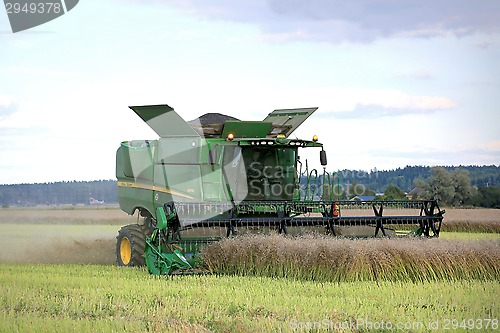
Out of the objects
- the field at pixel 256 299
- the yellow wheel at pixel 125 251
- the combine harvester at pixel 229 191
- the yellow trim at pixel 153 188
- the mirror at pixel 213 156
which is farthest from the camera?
the yellow wheel at pixel 125 251

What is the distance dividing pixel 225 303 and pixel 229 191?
4.66 metres

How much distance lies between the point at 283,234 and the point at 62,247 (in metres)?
7.11

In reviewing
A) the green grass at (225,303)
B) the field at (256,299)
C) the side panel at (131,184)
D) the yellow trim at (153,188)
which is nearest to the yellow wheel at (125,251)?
the field at (256,299)

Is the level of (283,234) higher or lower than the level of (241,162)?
lower

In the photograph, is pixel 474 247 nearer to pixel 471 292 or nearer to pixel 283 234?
pixel 471 292

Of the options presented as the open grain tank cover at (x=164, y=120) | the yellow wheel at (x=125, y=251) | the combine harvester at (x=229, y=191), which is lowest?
the yellow wheel at (x=125, y=251)

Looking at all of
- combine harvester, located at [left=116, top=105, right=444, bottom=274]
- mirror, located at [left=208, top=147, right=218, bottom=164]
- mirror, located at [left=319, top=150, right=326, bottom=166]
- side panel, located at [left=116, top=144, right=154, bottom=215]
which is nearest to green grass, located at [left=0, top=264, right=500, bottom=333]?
combine harvester, located at [left=116, top=105, right=444, bottom=274]

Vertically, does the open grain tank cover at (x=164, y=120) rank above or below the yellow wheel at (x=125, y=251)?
above

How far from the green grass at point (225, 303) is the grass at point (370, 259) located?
411mm

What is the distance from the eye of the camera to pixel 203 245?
11.5 meters

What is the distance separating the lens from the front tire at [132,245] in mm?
12852

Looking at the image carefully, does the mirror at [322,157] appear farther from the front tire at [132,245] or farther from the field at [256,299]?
the front tire at [132,245]

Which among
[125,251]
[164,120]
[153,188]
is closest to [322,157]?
[164,120]

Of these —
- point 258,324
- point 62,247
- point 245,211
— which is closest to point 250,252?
point 245,211
